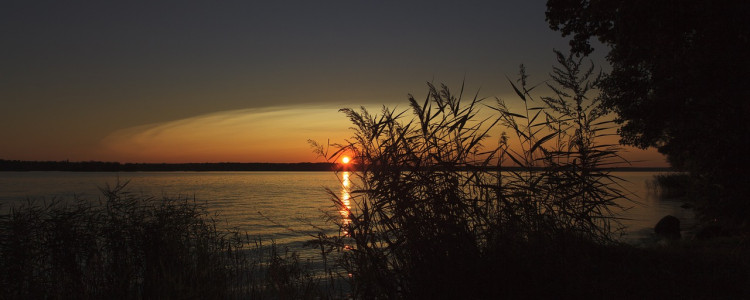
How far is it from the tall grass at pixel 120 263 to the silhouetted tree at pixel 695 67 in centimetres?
968

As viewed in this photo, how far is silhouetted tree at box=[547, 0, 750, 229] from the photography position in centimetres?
1029

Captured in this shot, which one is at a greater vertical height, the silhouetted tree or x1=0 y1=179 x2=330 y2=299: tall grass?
the silhouetted tree

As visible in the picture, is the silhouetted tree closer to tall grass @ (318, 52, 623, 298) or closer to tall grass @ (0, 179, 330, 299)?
tall grass @ (318, 52, 623, 298)

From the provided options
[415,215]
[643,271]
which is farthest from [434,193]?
[643,271]

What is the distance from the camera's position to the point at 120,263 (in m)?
10.5

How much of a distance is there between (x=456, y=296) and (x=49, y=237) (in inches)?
365

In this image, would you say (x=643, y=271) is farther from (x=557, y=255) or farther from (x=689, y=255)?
(x=689, y=255)

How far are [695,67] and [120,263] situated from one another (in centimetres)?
1424

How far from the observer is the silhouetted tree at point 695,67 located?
33.8ft

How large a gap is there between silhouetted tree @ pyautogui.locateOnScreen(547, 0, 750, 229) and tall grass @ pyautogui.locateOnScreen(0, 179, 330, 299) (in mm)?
9676

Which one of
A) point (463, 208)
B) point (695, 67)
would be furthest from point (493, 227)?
point (695, 67)

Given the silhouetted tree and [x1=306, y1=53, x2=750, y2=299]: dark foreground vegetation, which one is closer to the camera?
[x1=306, y1=53, x2=750, y2=299]: dark foreground vegetation

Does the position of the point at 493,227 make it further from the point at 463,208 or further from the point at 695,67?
the point at 695,67

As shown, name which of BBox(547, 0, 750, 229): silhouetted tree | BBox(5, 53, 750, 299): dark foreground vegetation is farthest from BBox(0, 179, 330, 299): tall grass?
BBox(547, 0, 750, 229): silhouetted tree
